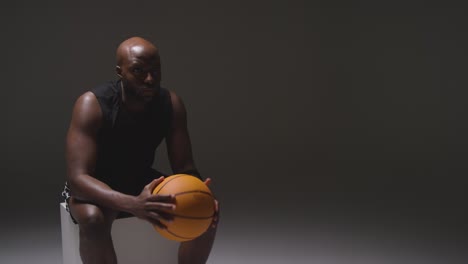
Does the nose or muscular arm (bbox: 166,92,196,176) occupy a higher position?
the nose

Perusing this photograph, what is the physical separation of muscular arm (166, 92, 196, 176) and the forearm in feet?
1.75

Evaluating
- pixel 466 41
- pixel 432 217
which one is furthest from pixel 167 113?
pixel 466 41

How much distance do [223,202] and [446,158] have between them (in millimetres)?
2629

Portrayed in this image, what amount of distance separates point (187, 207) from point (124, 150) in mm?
738

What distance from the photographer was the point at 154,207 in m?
3.00

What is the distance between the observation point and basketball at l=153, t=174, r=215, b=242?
10.0 ft

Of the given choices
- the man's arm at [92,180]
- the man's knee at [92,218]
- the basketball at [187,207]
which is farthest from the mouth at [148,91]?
the man's knee at [92,218]

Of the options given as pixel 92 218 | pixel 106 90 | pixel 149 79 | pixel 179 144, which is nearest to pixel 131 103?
pixel 106 90

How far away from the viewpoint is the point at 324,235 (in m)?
5.01

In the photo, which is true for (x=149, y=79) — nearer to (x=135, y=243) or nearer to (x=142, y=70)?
(x=142, y=70)

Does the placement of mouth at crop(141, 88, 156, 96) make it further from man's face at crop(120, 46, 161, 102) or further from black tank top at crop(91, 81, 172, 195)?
black tank top at crop(91, 81, 172, 195)

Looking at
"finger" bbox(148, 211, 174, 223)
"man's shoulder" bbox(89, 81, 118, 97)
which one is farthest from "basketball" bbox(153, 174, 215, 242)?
"man's shoulder" bbox(89, 81, 118, 97)

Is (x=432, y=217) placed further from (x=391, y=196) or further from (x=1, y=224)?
(x=1, y=224)

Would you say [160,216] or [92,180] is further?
[92,180]
